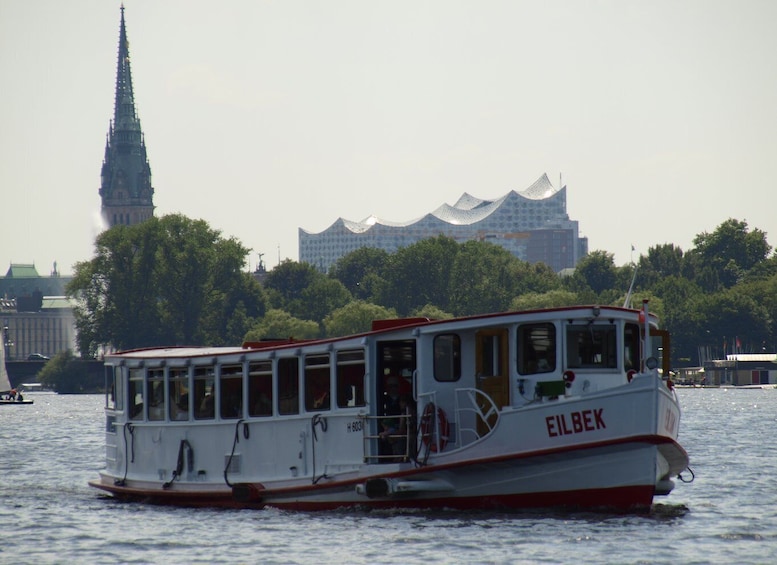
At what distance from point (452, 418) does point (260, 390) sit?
5074 mm

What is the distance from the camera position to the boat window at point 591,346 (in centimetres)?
3186

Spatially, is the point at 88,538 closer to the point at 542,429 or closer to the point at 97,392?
the point at 542,429

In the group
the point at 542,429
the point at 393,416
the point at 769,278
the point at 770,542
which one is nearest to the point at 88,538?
the point at 393,416

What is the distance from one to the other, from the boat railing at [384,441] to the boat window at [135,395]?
7.82m

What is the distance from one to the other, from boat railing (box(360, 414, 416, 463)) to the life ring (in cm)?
45

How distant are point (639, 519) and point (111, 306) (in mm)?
136621

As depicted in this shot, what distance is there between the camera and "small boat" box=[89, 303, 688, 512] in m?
30.7

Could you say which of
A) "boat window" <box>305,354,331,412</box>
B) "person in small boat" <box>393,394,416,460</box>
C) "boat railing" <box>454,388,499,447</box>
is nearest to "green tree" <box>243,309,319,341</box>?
"boat window" <box>305,354,331,412</box>

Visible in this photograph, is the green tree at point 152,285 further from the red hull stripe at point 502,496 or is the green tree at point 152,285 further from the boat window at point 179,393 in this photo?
the red hull stripe at point 502,496

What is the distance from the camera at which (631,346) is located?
1298 inches

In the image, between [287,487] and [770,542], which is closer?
[770,542]

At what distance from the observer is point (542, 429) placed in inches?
1204

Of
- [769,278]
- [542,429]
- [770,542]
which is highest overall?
[769,278]

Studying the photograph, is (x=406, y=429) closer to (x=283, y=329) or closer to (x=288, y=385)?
(x=288, y=385)
